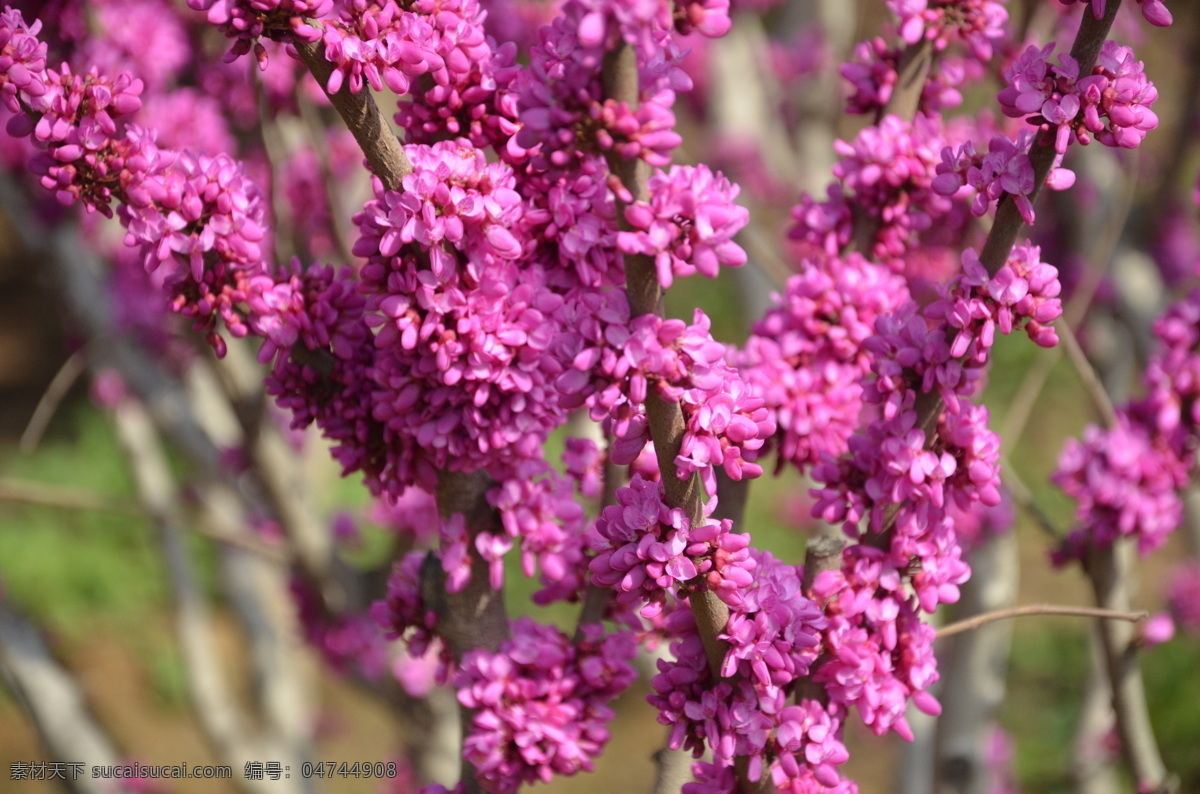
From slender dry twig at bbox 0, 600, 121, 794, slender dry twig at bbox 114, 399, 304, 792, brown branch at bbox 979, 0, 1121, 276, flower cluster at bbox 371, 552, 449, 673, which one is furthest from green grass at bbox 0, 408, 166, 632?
brown branch at bbox 979, 0, 1121, 276

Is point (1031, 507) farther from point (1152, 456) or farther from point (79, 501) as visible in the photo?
point (79, 501)

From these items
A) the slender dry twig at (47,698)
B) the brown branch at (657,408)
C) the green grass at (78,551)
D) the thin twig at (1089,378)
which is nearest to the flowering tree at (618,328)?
the brown branch at (657,408)

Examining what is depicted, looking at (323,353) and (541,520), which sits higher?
(323,353)

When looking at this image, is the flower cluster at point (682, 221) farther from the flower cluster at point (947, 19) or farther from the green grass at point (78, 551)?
the green grass at point (78, 551)

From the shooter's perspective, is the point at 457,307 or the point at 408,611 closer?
the point at 457,307

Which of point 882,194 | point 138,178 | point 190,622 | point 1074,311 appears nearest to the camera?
point 138,178

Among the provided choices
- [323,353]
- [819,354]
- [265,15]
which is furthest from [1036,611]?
[265,15]

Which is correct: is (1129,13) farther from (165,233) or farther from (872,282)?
(165,233)
